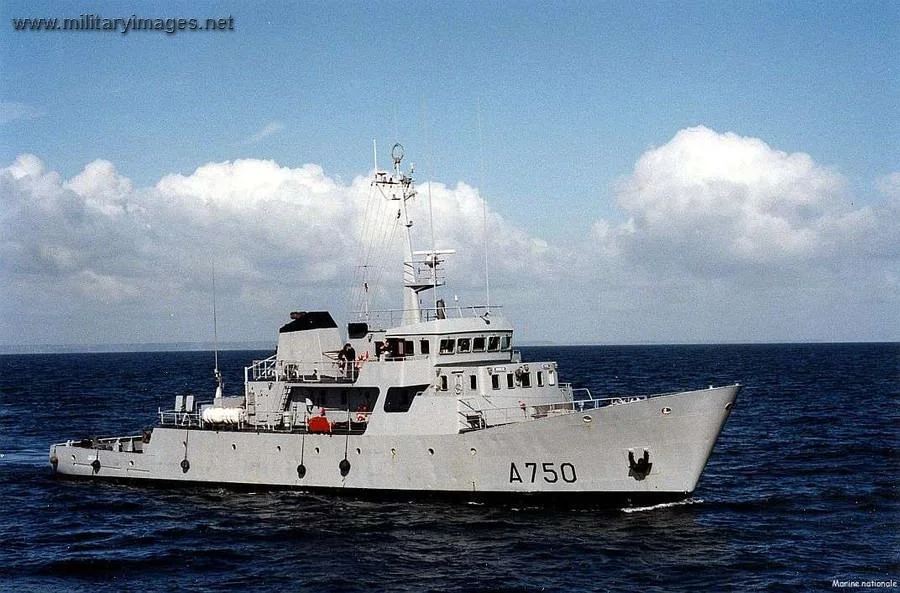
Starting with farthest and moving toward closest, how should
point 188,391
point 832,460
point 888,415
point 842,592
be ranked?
point 188,391, point 888,415, point 832,460, point 842,592

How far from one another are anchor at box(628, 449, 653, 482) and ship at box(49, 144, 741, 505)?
45mm

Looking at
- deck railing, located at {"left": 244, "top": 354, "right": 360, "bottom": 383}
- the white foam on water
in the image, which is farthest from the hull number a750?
deck railing, located at {"left": 244, "top": 354, "right": 360, "bottom": 383}

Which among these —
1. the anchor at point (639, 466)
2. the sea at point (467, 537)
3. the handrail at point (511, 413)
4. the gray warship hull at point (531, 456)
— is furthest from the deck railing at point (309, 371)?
the anchor at point (639, 466)

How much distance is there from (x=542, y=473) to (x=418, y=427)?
4332mm

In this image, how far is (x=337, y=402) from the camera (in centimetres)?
3334

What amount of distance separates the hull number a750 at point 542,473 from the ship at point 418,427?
0.14ft

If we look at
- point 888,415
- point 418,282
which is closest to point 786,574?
point 418,282

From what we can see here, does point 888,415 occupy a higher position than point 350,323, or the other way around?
point 350,323

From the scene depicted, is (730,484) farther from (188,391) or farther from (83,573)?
(188,391)

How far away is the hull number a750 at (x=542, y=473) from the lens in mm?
27500

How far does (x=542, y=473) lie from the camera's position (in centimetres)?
2775

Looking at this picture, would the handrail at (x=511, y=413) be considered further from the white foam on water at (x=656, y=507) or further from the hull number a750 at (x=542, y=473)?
the white foam on water at (x=656, y=507)

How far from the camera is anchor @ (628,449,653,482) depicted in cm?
2695

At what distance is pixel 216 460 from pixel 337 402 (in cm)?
496
